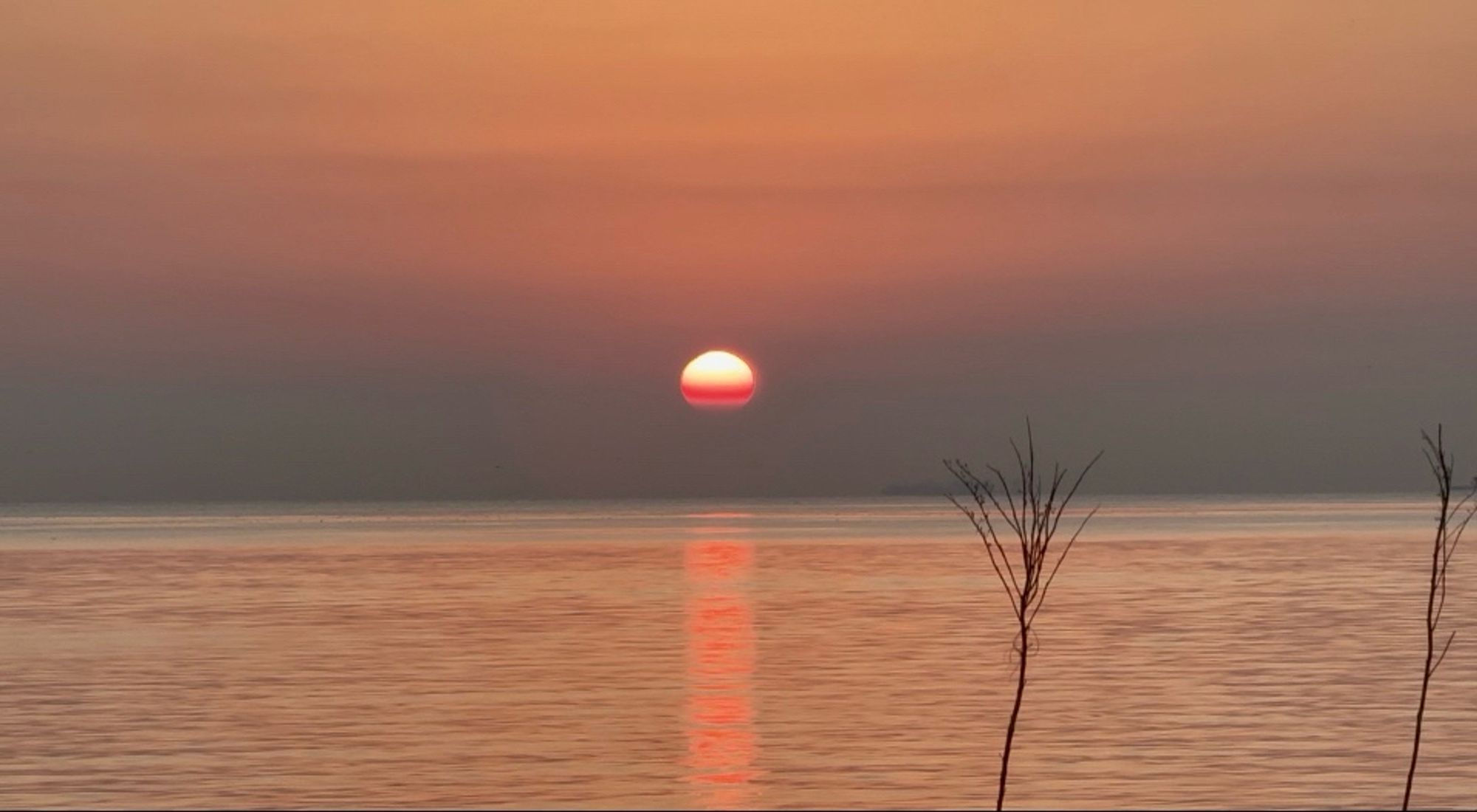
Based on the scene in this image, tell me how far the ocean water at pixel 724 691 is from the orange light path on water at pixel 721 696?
68 mm

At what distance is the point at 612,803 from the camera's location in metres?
16.4

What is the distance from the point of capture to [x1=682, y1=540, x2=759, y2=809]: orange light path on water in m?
17.5

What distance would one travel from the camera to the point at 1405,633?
31.1 meters

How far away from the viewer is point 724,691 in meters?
24.4

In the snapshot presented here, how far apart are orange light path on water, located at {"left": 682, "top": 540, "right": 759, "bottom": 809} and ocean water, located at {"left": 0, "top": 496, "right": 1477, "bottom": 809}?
68mm

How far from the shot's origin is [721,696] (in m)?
23.8

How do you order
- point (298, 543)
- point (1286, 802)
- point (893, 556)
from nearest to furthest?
point (1286, 802), point (893, 556), point (298, 543)

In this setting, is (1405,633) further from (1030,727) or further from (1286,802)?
(1286,802)

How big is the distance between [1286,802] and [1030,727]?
4.87m

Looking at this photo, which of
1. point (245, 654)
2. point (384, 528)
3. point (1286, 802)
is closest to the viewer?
point (1286, 802)

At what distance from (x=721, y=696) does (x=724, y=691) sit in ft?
1.80

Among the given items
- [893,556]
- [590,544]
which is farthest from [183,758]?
[590,544]

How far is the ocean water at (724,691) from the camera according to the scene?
17.2 metres

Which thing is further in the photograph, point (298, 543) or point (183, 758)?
point (298, 543)
